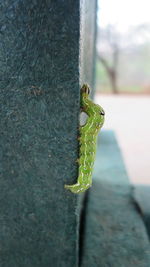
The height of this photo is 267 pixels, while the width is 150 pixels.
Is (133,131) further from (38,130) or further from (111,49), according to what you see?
(111,49)

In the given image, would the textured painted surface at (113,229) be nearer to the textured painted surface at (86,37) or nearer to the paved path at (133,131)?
the textured painted surface at (86,37)

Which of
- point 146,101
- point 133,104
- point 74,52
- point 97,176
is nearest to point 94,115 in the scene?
point 74,52

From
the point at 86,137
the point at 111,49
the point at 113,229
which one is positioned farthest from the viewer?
the point at 111,49

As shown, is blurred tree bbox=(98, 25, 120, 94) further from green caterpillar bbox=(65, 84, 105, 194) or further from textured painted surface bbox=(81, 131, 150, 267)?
green caterpillar bbox=(65, 84, 105, 194)

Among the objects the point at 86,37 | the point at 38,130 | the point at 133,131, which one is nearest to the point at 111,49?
the point at 133,131

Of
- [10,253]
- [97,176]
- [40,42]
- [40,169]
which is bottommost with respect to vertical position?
[97,176]

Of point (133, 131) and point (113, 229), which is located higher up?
point (113, 229)

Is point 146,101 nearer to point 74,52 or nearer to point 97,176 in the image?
point 97,176
